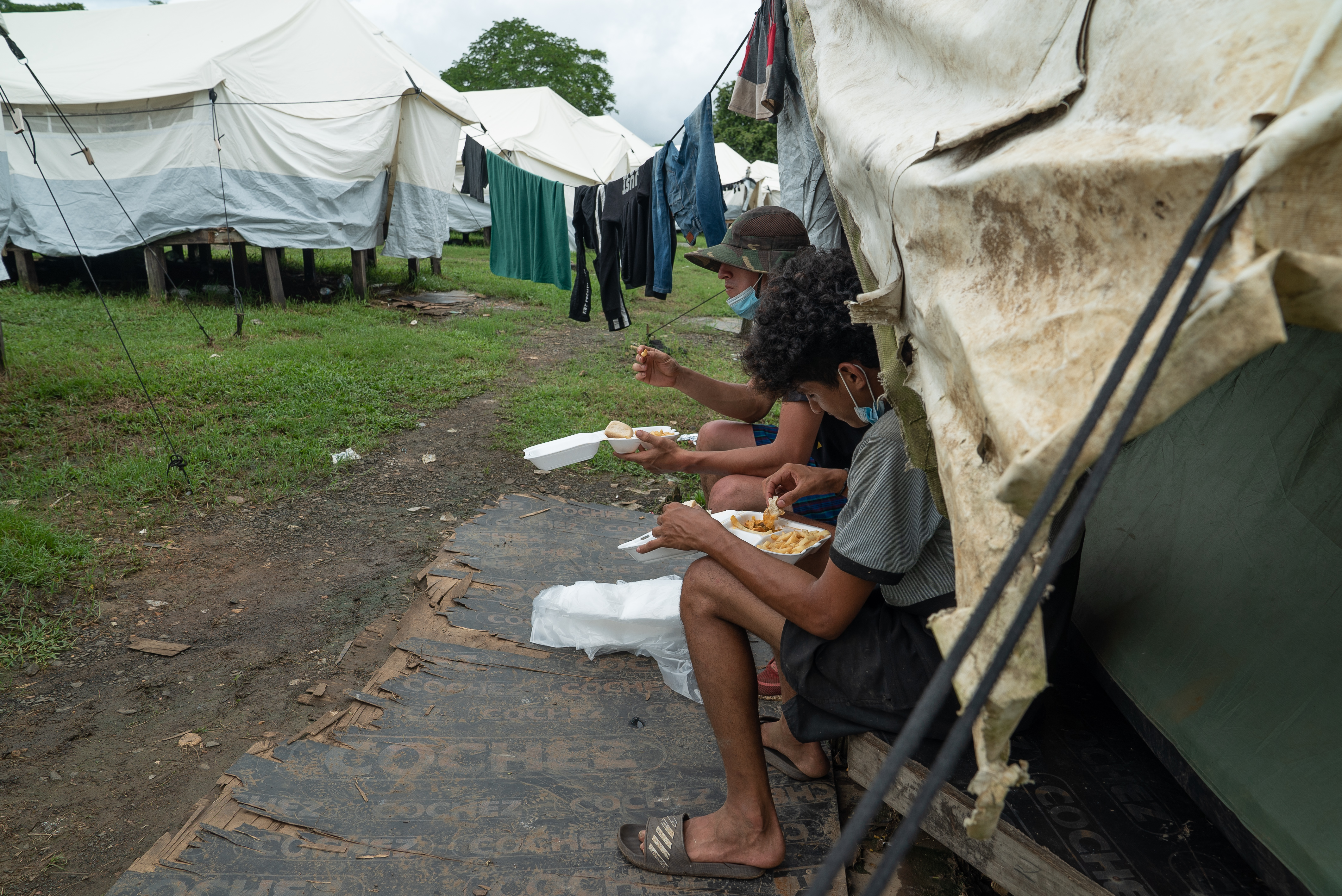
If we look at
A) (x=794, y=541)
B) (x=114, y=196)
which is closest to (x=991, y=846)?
(x=794, y=541)

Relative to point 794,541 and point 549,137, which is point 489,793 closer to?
point 794,541

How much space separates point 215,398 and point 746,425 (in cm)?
409

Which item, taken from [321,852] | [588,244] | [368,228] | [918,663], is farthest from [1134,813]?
[368,228]

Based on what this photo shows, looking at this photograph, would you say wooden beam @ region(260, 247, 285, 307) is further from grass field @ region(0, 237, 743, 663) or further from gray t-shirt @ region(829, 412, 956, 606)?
gray t-shirt @ region(829, 412, 956, 606)

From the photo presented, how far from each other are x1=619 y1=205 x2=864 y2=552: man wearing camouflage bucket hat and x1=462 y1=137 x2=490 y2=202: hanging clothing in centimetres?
622

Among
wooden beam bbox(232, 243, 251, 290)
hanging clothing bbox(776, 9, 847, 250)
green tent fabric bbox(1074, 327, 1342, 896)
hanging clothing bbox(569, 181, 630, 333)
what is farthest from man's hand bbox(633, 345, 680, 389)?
wooden beam bbox(232, 243, 251, 290)

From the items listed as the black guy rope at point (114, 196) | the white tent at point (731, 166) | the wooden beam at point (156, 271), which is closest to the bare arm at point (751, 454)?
the black guy rope at point (114, 196)

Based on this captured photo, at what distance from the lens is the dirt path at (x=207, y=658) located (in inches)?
82.4

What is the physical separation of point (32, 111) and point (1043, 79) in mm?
10976

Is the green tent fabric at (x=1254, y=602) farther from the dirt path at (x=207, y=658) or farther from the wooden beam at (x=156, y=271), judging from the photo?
the wooden beam at (x=156, y=271)

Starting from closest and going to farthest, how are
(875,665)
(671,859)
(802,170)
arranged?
(875,665) → (671,859) → (802,170)

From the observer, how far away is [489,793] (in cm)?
210

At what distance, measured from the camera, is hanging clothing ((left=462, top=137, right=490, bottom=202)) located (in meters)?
8.84

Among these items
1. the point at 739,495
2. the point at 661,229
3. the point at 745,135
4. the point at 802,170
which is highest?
the point at 745,135
